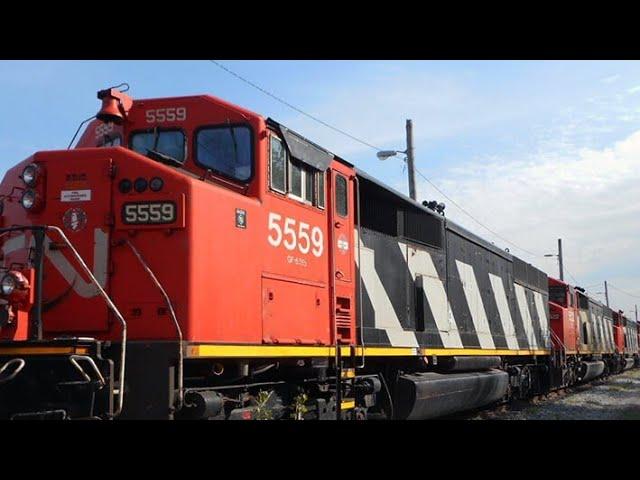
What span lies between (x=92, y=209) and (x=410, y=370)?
6816mm

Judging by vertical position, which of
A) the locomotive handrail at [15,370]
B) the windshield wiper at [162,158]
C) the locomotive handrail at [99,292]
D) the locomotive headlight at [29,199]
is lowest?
the locomotive handrail at [15,370]

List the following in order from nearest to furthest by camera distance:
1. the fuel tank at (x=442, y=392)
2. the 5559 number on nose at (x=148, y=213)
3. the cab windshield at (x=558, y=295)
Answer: the 5559 number on nose at (x=148, y=213), the fuel tank at (x=442, y=392), the cab windshield at (x=558, y=295)

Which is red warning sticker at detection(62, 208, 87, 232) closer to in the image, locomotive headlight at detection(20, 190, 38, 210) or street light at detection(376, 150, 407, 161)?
locomotive headlight at detection(20, 190, 38, 210)

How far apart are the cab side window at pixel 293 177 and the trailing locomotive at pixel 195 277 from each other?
26 mm

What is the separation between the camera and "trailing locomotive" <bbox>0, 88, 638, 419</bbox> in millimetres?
5586

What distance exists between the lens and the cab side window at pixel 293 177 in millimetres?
7305

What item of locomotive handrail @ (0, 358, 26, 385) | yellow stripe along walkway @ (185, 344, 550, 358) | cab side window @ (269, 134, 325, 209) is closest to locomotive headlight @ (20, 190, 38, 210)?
locomotive handrail @ (0, 358, 26, 385)

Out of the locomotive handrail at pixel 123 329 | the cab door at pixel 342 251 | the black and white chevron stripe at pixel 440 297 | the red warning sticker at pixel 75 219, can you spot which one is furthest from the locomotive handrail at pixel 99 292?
the black and white chevron stripe at pixel 440 297

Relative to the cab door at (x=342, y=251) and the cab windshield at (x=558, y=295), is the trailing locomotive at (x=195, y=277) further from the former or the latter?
the cab windshield at (x=558, y=295)

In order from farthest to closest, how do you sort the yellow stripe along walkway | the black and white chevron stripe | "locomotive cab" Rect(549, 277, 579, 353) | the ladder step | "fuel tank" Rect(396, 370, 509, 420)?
"locomotive cab" Rect(549, 277, 579, 353), "fuel tank" Rect(396, 370, 509, 420), the black and white chevron stripe, the ladder step, the yellow stripe along walkway

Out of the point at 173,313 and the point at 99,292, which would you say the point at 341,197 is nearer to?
the point at 173,313

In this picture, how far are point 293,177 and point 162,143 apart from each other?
1.51m

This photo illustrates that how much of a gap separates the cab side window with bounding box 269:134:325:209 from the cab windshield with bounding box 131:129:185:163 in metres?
1.00
